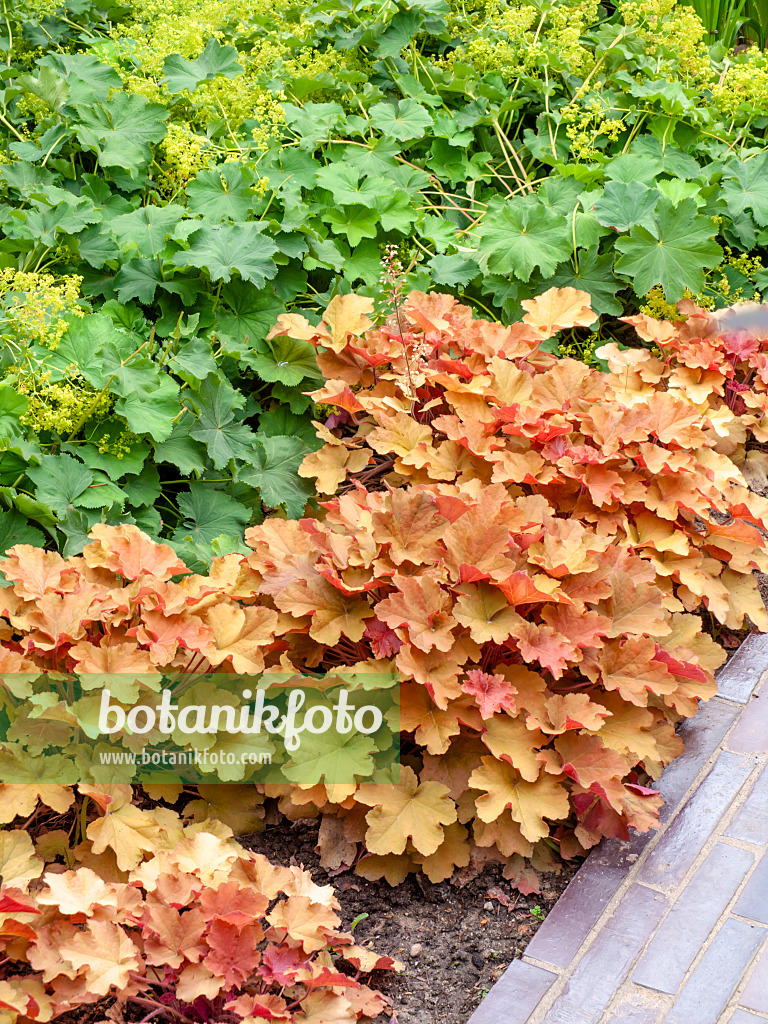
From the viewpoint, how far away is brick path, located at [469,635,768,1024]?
1732 millimetres

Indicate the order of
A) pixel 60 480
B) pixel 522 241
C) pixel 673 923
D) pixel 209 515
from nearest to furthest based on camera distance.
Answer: pixel 673 923, pixel 60 480, pixel 209 515, pixel 522 241

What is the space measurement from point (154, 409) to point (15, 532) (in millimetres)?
534

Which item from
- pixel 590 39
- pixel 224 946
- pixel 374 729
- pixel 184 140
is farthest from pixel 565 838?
pixel 590 39

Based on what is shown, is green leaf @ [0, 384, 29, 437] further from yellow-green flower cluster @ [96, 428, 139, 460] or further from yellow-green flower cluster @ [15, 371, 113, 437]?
yellow-green flower cluster @ [96, 428, 139, 460]

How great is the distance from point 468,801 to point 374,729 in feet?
0.90

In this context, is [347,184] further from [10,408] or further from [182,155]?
[10,408]

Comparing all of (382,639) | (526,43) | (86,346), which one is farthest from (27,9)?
(382,639)

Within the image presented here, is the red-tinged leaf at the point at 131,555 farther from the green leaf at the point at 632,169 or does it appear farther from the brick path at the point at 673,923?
the green leaf at the point at 632,169

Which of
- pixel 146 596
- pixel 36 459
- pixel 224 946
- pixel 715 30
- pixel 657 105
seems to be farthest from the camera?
pixel 715 30

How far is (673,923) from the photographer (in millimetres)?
1883

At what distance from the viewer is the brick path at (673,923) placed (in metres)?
1.73

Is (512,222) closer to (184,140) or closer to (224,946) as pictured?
(184,140)

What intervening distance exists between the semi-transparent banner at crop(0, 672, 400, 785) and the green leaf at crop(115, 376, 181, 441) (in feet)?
2.64

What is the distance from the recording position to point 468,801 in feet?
6.82
